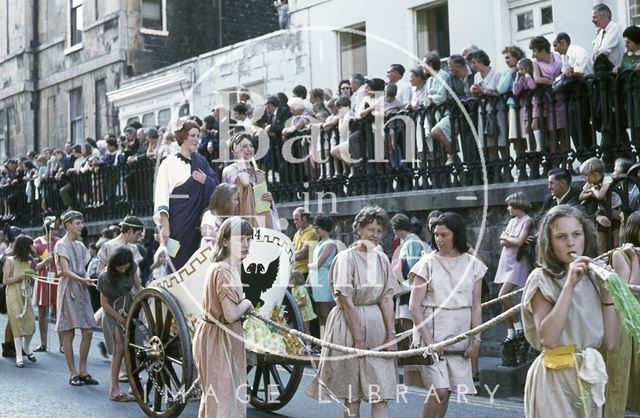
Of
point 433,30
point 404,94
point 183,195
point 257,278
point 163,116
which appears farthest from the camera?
point 163,116

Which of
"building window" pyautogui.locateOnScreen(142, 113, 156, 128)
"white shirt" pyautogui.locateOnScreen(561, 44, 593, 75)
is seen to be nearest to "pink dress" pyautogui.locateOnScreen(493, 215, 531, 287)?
"white shirt" pyautogui.locateOnScreen(561, 44, 593, 75)

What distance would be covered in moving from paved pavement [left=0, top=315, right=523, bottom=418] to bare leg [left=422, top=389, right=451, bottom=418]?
2124 millimetres

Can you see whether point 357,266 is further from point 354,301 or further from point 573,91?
point 573,91

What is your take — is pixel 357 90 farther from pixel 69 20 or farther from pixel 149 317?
pixel 69 20

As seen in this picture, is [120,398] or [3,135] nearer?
[120,398]

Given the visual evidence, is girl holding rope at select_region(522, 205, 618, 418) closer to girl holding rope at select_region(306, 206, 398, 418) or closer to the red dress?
girl holding rope at select_region(306, 206, 398, 418)

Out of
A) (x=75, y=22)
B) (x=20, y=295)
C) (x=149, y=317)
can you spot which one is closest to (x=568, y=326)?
(x=149, y=317)

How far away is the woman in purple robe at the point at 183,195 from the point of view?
28.8ft

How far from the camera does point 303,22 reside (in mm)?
20547

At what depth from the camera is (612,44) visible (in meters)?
11.3

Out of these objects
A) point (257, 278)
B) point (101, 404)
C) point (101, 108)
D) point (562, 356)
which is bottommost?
point (101, 404)

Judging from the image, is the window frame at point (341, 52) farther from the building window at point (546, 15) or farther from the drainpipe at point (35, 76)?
the drainpipe at point (35, 76)

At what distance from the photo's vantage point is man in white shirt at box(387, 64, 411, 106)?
45.0 feet

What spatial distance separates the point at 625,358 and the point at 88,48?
79.7ft
